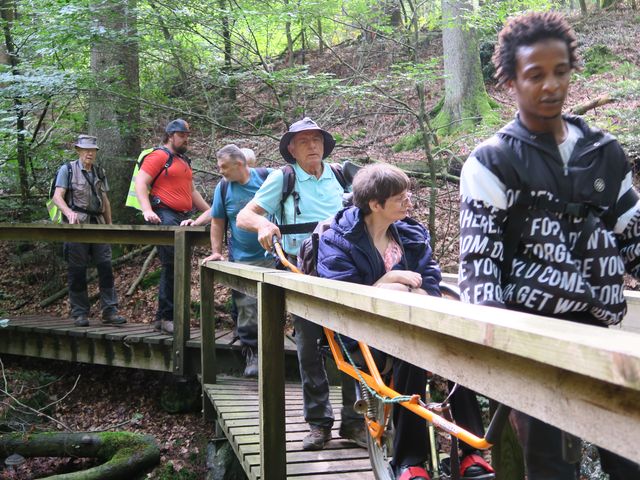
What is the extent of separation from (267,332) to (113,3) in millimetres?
5781

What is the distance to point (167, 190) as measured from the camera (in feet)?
22.1

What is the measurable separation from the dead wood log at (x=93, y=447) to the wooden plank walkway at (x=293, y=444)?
3.10 ft

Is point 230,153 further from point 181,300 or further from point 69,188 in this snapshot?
point 69,188

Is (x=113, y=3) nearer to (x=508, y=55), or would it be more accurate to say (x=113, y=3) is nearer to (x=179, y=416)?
(x=179, y=416)


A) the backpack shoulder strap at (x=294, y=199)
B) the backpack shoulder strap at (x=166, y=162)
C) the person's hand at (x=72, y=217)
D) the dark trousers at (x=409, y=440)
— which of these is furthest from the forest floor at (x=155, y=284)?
the dark trousers at (x=409, y=440)

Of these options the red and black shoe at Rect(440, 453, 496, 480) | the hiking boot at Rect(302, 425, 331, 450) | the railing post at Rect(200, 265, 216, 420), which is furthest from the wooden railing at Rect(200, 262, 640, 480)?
the railing post at Rect(200, 265, 216, 420)

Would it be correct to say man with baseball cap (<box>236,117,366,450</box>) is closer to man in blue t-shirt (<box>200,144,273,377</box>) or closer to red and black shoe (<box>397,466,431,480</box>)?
man in blue t-shirt (<box>200,144,273,377</box>)

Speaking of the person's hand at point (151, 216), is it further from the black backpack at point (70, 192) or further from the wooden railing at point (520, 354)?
the wooden railing at point (520, 354)

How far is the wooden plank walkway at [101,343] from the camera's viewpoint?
20.7 feet

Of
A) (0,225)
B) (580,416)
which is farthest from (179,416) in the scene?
(580,416)

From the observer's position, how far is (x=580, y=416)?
3.73 ft

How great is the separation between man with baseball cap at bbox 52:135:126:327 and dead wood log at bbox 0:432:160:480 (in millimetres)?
A: 1678

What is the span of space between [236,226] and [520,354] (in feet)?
14.1

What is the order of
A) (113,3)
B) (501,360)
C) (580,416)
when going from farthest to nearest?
(113,3) < (501,360) < (580,416)
